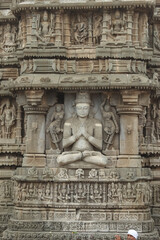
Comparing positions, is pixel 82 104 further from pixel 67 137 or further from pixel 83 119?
pixel 67 137

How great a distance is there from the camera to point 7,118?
57.9 feet

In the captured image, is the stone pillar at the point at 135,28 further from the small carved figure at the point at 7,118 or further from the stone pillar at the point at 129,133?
the small carved figure at the point at 7,118

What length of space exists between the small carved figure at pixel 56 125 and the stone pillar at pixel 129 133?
5.34 ft

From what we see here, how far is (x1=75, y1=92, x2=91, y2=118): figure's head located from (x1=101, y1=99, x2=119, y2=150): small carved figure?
51cm

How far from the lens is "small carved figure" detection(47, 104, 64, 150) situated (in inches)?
636

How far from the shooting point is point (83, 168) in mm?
15836

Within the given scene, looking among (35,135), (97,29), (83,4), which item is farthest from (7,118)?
(83,4)

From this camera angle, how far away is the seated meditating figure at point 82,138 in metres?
15.8

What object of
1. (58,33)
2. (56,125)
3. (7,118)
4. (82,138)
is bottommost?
(82,138)

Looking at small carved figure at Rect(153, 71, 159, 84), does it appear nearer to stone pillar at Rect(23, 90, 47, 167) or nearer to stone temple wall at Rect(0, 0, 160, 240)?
stone temple wall at Rect(0, 0, 160, 240)

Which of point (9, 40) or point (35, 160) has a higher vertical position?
point (9, 40)

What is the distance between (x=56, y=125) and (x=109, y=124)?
147 centimetres

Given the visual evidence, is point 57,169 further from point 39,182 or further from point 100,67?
point 100,67

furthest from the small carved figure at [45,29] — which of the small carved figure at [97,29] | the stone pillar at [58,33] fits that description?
the small carved figure at [97,29]
